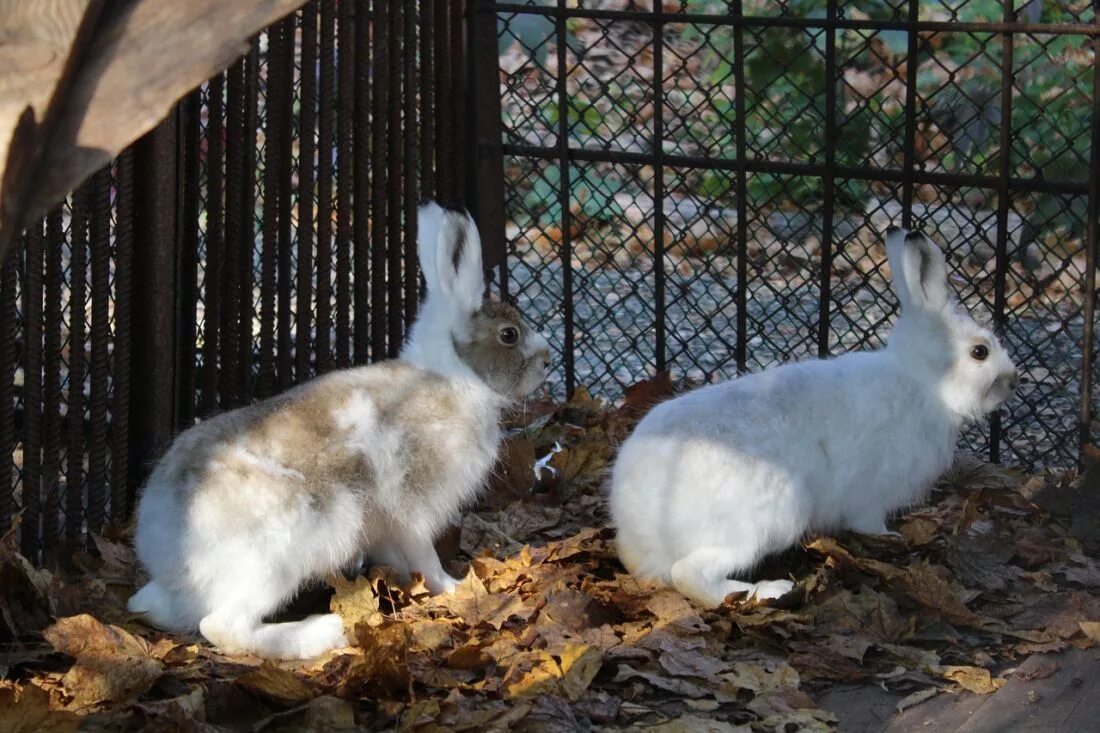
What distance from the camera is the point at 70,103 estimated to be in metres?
2.41

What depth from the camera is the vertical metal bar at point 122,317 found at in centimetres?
464

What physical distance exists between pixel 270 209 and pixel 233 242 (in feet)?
0.64

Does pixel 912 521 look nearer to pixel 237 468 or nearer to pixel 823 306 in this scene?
pixel 823 306

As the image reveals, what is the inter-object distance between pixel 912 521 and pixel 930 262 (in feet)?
2.88

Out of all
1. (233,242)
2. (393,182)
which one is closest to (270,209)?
(233,242)

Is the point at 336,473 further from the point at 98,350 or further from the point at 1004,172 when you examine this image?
the point at 1004,172

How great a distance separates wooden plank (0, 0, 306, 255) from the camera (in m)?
2.41

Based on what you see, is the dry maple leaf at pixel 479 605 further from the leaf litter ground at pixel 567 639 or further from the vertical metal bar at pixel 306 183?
A: the vertical metal bar at pixel 306 183

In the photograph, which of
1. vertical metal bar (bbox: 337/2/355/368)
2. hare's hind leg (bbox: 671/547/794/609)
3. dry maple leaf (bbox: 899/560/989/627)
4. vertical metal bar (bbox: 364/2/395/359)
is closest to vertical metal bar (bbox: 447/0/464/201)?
vertical metal bar (bbox: 364/2/395/359)

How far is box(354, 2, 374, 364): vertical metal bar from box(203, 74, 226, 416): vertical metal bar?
0.69 m

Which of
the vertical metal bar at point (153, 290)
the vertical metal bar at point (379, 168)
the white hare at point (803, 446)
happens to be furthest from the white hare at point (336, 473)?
the vertical metal bar at point (379, 168)

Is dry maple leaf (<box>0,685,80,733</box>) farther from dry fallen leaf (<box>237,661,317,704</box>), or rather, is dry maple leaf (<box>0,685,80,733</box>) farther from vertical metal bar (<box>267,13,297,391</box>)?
vertical metal bar (<box>267,13,297,391</box>)

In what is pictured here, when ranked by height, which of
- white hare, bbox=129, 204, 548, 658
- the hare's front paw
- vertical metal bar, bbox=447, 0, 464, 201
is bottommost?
the hare's front paw

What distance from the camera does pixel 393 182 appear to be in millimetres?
5867
